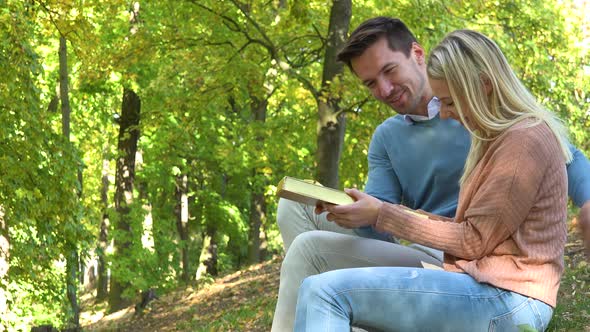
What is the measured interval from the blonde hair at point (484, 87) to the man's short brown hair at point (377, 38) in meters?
1.12

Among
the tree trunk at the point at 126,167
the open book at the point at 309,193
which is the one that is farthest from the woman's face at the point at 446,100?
the tree trunk at the point at 126,167

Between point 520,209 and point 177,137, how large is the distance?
47.0ft

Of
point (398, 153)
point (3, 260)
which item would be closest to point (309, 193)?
point (398, 153)

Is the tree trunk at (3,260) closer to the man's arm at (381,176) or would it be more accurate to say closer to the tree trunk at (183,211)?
the man's arm at (381,176)

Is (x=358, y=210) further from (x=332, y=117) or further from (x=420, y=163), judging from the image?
(x=332, y=117)

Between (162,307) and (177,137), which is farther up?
(177,137)

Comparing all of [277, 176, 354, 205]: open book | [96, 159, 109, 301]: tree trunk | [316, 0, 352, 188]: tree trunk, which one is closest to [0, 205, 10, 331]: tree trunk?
[316, 0, 352, 188]: tree trunk

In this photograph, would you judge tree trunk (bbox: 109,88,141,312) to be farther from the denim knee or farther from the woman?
the woman

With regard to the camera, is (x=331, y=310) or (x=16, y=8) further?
(x=16, y=8)

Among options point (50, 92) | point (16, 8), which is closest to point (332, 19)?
point (16, 8)

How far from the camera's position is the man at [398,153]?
3633 mm

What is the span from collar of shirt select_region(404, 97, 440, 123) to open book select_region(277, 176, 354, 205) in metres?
0.99

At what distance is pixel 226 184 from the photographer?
2594cm

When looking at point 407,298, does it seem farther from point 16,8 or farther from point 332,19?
point 332,19
